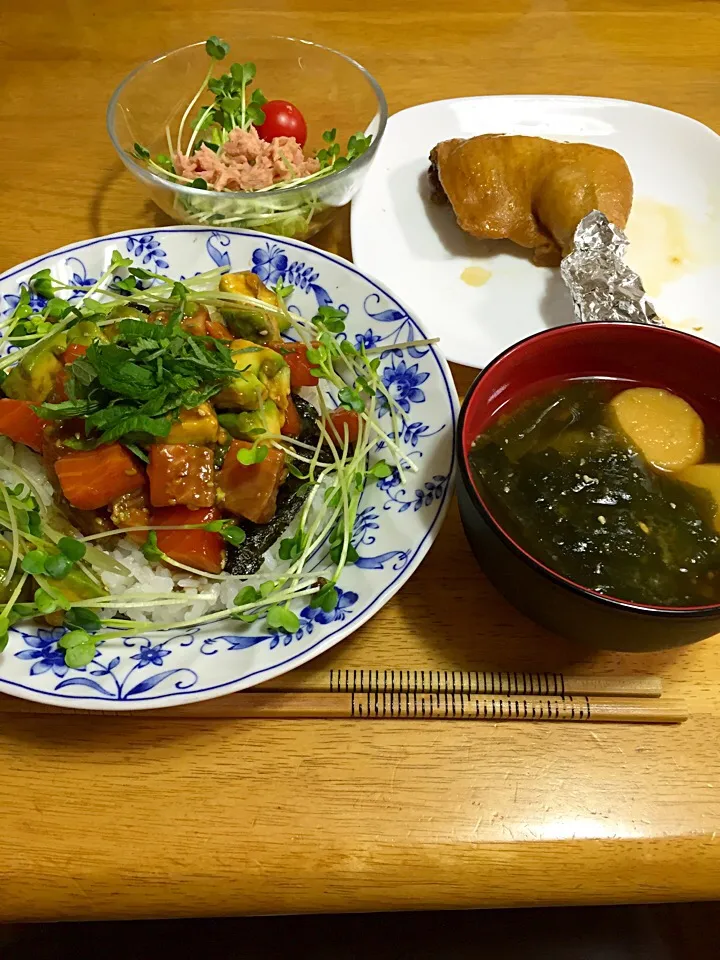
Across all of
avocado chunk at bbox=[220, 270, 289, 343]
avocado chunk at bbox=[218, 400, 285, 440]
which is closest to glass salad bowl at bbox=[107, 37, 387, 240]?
avocado chunk at bbox=[220, 270, 289, 343]

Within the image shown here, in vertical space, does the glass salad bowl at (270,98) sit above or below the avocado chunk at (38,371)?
above

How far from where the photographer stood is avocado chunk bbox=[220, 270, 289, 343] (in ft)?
5.12

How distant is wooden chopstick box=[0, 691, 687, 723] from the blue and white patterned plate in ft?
0.41

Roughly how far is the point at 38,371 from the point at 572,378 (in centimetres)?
111

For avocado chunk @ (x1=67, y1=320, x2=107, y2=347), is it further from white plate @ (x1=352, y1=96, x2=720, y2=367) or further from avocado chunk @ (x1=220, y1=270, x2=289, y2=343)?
white plate @ (x1=352, y1=96, x2=720, y2=367)

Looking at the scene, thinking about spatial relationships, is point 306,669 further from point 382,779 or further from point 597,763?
point 597,763

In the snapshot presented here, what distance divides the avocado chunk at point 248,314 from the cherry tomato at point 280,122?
0.80m

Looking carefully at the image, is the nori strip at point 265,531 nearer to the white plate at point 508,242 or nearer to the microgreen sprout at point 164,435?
the microgreen sprout at point 164,435

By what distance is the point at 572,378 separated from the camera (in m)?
1.47

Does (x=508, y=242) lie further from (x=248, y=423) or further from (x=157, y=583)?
(x=157, y=583)

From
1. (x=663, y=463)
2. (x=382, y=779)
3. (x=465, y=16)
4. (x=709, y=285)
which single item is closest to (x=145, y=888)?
(x=382, y=779)

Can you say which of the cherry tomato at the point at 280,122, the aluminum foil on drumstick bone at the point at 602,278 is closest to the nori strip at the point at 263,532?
the aluminum foil on drumstick bone at the point at 602,278

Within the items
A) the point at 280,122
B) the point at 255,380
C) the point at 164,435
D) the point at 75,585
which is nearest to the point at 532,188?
the point at 280,122

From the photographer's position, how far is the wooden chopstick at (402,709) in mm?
1301
